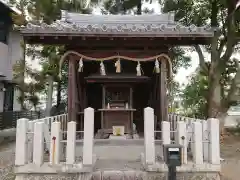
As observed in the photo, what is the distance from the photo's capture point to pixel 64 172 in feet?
16.2

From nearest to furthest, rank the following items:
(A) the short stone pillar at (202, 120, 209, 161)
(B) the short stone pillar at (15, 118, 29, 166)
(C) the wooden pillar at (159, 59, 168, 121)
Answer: (B) the short stone pillar at (15, 118, 29, 166) → (A) the short stone pillar at (202, 120, 209, 161) → (C) the wooden pillar at (159, 59, 168, 121)

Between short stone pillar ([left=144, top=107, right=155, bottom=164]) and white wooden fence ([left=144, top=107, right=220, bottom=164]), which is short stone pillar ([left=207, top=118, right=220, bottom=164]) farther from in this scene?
short stone pillar ([left=144, top=107, right=155, bottom=164])

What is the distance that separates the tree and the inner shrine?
9.13ft

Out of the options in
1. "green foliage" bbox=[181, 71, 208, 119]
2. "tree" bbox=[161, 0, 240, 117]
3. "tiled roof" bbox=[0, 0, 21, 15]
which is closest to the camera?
"tree" bbox=[161, 0, 240, 117]

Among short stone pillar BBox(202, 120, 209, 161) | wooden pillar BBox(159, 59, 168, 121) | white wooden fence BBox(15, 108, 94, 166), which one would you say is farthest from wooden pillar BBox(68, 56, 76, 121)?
short stone pillar BBox(202, 120, 209, 161)

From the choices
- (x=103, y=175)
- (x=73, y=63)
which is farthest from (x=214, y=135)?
(x=73, y=63)

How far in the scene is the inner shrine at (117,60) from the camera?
780 centimetres

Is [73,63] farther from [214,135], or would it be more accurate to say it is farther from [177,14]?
[177,14]

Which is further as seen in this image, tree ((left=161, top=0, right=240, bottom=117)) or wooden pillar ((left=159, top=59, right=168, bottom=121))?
tree ((left=161, top=0, right=240, bottom=117))

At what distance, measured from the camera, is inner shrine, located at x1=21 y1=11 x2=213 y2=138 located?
7.80 metres

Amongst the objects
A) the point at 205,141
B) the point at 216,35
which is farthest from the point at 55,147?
the point at 216,35

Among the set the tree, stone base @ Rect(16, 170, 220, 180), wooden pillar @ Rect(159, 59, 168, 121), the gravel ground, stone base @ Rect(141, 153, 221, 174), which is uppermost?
the tree

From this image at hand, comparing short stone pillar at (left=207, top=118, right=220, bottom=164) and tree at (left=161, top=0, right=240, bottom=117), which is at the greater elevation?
tree at (left=161, top=0, right=240, bottom=117)

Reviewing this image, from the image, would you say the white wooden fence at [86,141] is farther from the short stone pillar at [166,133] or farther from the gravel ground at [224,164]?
the gravel ground at [224,164]
